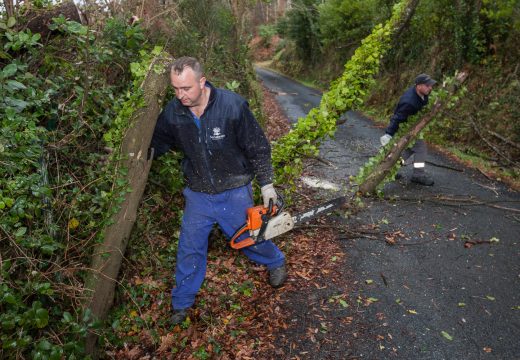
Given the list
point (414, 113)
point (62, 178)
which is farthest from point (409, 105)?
point (62, 178)

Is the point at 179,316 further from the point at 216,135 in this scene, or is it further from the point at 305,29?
the point at 305,29

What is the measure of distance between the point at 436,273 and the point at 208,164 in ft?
9.73

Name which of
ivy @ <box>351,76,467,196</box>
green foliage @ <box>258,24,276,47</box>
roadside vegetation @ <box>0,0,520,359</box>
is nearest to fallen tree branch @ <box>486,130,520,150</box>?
ivy @ <box>351,76,467,196</box>

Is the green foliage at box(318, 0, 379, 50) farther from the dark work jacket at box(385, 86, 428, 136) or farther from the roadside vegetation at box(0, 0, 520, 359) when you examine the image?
the roadside vegetation at box(0, 0, 520, 359)

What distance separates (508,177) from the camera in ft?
24.9

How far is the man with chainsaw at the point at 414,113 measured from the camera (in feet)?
21.5

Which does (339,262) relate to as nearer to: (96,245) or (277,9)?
(96,245)

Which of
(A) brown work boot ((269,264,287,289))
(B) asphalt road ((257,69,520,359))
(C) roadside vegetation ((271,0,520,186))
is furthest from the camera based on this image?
(C) roadside vegetation ((271,0,520,186))

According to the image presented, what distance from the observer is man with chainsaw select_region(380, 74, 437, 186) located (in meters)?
6.56

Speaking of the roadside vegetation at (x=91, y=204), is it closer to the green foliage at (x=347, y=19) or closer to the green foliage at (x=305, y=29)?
the green foliage at (x=347, y=19)

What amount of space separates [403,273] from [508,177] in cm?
460

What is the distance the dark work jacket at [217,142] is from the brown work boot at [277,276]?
3.51 feet

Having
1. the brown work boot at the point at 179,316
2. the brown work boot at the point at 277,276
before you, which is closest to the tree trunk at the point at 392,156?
the brown work boot at the point at 277,276

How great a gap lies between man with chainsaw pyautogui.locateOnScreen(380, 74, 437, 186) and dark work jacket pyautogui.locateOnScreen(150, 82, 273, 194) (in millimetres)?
3748
